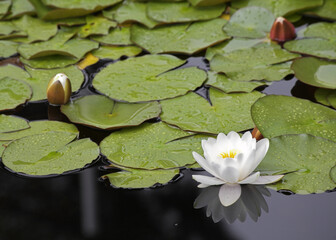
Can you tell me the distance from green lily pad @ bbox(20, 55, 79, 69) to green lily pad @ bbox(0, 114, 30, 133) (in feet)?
1.41

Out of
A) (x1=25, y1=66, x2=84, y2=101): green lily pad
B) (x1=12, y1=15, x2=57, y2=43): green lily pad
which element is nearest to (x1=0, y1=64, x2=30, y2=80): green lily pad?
(x1=25, y1=66, x2=84, y2=101): green lily pad

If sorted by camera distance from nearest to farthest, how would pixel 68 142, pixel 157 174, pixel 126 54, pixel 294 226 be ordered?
A: 1. pixel 294 226
2. pixel 157 174
3. pixel 68 142
4. pixel 126 54

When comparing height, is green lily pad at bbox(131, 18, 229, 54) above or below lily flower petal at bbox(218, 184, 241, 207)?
Answer: above

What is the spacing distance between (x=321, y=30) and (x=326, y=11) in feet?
0.60

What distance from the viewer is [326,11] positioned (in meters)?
2.55

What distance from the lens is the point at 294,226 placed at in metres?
1.40

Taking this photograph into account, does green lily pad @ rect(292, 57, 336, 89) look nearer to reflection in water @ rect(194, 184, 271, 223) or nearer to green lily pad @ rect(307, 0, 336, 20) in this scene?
green lily pad @ rect(307, 0, 336, 20)

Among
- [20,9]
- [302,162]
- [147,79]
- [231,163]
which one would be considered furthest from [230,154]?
[20,9]

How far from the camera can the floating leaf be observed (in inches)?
93.4

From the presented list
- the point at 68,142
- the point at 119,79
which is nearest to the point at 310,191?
the point at 68,142

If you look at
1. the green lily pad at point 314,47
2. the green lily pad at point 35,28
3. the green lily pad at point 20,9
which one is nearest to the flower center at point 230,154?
the green lily pad at point 314,47

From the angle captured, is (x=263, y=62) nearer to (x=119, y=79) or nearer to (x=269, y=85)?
(x=269, y=85)

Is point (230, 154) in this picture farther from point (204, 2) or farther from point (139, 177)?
point (204, 2)

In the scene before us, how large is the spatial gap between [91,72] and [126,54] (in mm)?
225
